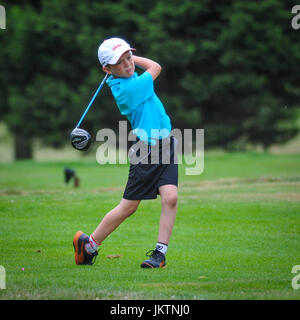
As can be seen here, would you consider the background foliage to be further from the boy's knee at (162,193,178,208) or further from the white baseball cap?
the boy's knee at (162,193,178,208)

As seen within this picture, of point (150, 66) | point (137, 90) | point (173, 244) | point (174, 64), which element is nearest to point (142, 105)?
point (137, 90)

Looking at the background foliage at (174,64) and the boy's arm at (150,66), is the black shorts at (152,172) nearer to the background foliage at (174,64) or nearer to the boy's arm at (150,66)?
the boy's arm at (150,66)

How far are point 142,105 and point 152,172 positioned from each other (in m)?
0.65

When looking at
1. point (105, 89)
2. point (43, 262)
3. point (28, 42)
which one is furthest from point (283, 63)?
point (43, 262)

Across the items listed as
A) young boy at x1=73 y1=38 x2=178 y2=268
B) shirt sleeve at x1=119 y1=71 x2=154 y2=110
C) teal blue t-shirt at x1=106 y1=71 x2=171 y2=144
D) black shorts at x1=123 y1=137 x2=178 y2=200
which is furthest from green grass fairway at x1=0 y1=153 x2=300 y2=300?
shirt sleeve at x1=119 y1=71 x2=154 y2=110

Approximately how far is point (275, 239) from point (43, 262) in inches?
112

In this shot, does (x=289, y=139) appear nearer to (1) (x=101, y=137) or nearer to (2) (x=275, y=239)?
(1) (x=101, y=137)

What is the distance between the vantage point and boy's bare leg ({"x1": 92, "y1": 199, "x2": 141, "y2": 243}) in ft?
20.5

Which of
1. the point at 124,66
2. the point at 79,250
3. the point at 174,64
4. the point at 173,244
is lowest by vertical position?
the point at 79,250

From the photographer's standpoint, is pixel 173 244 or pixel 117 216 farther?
pixel 173 244

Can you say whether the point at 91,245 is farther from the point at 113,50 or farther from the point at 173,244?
the point at 113,50

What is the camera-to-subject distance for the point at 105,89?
26.0 meters

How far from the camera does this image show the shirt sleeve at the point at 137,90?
5949mm

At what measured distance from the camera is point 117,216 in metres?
6.26
